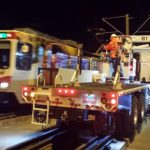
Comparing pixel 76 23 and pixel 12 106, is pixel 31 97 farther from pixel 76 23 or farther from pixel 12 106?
pixel 76 23

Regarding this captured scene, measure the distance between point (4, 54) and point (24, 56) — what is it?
82 centimetres

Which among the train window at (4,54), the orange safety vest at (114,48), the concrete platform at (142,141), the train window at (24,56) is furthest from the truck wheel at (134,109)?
the train window at (4,54)

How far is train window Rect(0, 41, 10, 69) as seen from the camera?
14.9 metres

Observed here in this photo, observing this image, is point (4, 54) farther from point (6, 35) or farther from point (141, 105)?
point (141, 105)

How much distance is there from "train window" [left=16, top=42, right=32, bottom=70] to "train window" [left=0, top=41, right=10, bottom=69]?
1.21 feet

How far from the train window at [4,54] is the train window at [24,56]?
0.37 meters

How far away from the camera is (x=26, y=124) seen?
1294 cm

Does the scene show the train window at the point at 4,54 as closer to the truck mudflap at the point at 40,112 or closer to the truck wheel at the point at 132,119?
the truck wheel at the point at 132,119

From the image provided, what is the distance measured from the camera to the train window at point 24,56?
1500 cm

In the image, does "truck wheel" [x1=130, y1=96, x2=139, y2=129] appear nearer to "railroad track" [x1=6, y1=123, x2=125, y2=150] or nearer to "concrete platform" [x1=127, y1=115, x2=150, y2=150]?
"concrete platform" [x1=127, y1=115, x2=150, y2=150]

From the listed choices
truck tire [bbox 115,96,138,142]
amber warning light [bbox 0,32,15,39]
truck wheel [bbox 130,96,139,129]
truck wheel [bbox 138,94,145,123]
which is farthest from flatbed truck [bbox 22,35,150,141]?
amber warning light [bbox 0,32,15,39]

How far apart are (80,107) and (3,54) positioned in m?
6.99

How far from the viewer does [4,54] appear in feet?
49.3

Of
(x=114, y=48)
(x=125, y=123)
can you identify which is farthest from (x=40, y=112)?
(x=114, y=48)
